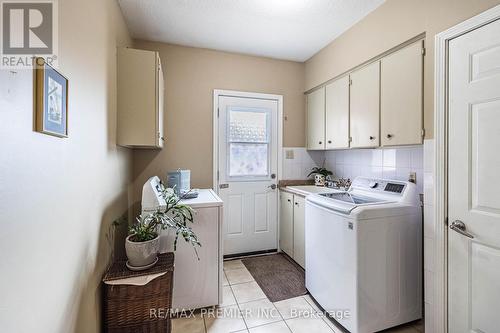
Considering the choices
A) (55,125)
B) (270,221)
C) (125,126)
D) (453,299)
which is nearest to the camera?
(55,125)

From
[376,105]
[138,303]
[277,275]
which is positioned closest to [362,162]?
[376,105]

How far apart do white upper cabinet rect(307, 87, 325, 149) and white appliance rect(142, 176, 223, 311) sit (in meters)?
1.66

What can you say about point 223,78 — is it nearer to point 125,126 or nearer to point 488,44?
point 125,126

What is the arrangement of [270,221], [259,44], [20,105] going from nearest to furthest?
1. [20,105]
2. [259,44]
3. [270,221]

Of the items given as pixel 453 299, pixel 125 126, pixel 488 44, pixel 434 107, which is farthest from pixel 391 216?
pixel 125 126

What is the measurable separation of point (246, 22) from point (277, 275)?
267 centimetres

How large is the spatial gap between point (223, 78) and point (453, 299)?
2.97 meters

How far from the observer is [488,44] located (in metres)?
1.33

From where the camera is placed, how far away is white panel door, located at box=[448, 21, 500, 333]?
132 centimetres

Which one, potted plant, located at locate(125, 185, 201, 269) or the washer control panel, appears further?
the washer control panel

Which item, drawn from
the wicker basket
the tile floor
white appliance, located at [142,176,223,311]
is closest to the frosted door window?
white appliance, located at [142,176,223,311]

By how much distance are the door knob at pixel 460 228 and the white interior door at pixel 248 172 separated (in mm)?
1976

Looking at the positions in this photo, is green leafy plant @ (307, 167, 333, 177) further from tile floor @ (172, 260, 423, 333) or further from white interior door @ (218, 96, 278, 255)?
tile floor @ (172, 260, 423, 333)

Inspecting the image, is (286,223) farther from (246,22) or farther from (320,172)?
(246,22)
